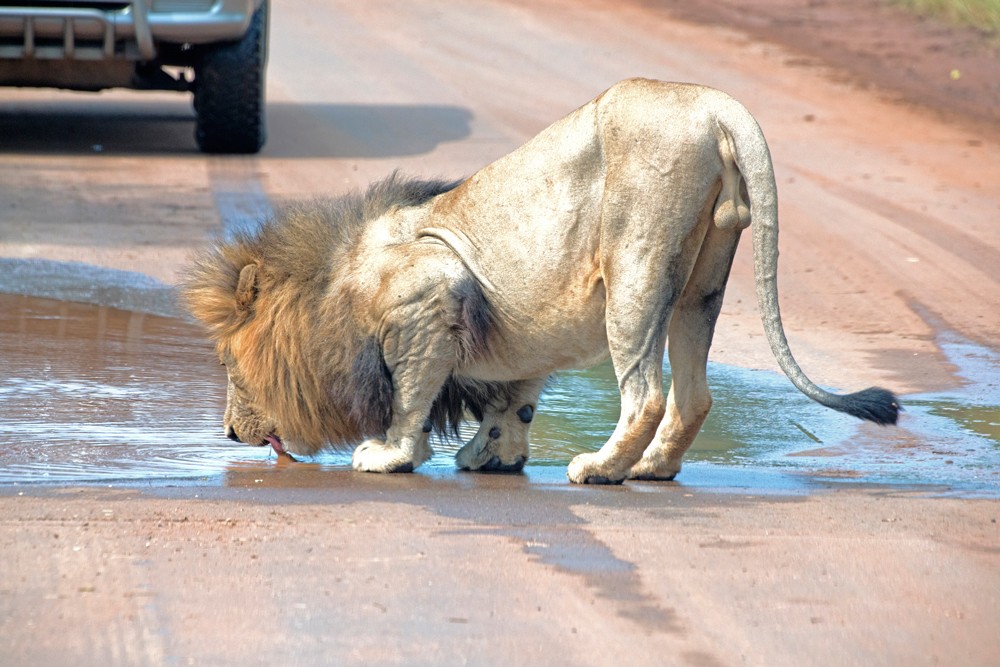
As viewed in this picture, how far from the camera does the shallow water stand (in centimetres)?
569

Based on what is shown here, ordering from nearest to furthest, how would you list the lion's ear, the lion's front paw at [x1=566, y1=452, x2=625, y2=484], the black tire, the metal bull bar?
the lion's front paw at [x1=566, y1=452, x2=625, y2=484] → the lion's ear → the metal bull bar → the black tire

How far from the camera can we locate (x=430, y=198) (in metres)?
5.93

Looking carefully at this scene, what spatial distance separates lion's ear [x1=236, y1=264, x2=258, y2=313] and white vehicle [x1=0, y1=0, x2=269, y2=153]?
603 centimetres

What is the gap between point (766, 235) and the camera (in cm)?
523

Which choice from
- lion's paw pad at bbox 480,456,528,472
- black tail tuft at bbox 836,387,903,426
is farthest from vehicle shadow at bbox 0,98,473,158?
black tail tuft at bbox 836,387,903,426

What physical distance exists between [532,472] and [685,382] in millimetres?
705

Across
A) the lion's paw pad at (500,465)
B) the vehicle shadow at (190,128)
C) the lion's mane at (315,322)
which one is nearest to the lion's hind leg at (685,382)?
the lion's paw pad at (500,465)

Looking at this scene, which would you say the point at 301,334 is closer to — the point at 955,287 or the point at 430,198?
the point at 430,198

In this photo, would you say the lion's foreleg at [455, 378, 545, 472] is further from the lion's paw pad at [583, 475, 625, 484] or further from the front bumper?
the front bumper

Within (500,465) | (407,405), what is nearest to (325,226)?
(407,405)

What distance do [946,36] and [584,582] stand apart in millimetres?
15720

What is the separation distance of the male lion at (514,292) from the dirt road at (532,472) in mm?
285

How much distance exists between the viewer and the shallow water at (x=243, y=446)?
569 centimetres

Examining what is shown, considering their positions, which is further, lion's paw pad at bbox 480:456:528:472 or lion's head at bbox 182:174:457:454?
lion's paw pad at bbox 480:456:528:472
